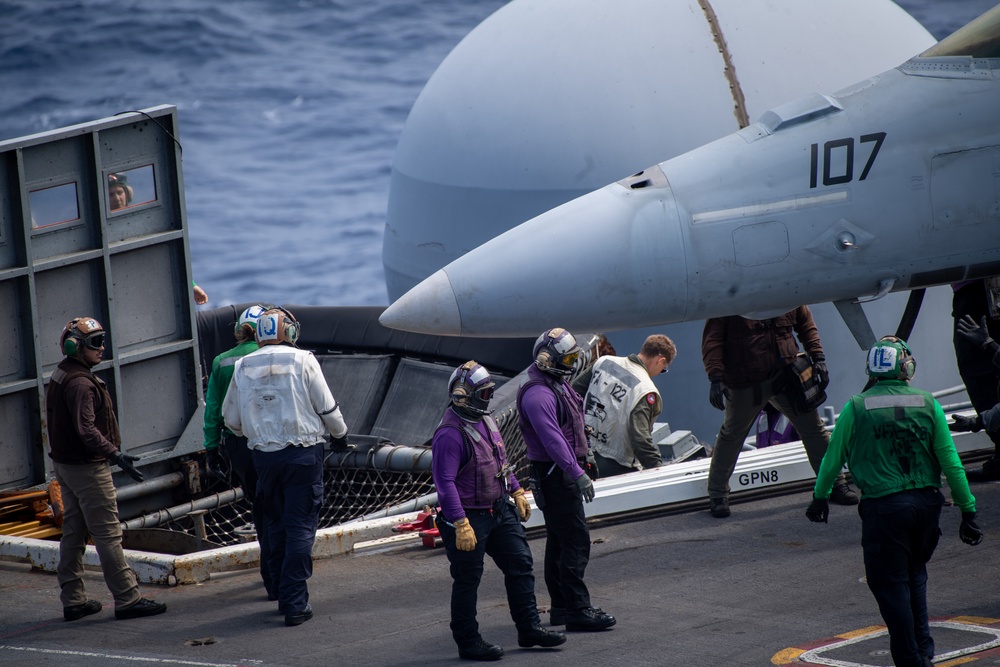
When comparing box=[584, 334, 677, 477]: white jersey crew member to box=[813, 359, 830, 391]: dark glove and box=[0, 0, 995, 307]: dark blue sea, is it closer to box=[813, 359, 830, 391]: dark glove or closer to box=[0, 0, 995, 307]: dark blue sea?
box=[813, 359, 830, 391]: dark glove

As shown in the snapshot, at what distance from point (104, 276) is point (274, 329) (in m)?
2.74

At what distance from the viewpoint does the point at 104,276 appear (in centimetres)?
934

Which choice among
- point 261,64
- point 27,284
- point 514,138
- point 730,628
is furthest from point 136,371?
point 261,64

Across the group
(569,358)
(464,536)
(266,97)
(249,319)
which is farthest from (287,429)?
(266,97)

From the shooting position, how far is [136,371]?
32.0 ft

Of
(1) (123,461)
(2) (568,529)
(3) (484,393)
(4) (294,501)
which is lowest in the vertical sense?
(2) (568,529)

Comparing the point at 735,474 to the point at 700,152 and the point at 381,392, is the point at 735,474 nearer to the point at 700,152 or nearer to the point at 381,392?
the point at 700,152

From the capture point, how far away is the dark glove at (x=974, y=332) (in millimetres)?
7805

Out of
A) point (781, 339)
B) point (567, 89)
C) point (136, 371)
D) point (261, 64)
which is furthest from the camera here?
point (261, 64)

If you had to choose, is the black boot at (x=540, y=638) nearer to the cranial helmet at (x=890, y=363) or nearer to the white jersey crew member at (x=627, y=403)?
the cranial helmet at (x=890, y=363)

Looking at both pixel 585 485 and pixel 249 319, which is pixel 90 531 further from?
pixel 585 485

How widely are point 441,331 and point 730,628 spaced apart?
87.7 inches

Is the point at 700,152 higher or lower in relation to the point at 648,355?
higher

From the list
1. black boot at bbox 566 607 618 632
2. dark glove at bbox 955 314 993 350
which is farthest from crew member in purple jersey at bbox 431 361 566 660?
dark glove at bbox 955 314 993 350
